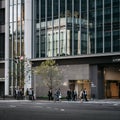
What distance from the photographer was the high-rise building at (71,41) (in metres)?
63.3

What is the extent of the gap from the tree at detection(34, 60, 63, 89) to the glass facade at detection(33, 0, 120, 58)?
296 centimetres

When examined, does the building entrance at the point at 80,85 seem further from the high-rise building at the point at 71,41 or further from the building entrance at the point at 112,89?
the building entrance at the point at 112,89

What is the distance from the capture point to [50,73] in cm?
6581

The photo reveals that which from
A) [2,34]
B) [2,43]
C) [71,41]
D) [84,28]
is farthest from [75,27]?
[2,43]

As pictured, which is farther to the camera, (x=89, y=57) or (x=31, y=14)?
(x=31, y=14)

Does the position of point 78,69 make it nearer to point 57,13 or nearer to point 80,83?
point 80,83

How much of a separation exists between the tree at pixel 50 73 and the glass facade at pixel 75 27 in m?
2.96

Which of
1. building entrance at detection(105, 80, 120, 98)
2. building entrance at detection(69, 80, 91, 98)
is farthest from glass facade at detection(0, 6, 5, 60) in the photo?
building entrance at detection(105, 80, 120, 98)

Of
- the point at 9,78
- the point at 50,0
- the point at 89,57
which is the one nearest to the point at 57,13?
the point at 50,0

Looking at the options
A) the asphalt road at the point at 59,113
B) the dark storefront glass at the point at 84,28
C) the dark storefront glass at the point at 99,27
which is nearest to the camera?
the asphalt road at the point at 59,113

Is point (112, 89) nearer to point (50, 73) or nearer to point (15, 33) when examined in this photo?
point (50, 73)

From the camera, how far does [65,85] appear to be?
227 feet

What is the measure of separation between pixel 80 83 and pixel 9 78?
13.6 metres

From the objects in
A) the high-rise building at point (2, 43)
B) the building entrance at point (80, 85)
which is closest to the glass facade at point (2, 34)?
the high-rise building at point (2, 43)
